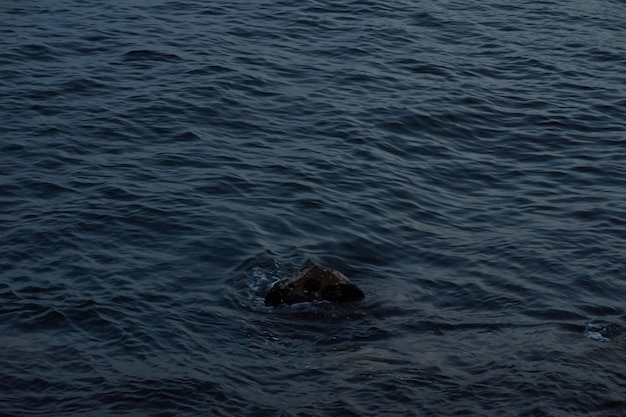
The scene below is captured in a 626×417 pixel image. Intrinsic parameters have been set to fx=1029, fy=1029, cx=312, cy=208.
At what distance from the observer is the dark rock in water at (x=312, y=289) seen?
41.2 feet

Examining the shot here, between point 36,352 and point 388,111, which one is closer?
point 36,352

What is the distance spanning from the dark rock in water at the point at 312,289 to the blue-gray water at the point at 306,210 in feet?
0.56

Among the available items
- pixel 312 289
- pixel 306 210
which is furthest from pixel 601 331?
pixel 306 210

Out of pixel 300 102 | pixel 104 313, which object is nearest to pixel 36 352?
pixel 104 313

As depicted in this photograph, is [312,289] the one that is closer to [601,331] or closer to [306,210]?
[306,210]

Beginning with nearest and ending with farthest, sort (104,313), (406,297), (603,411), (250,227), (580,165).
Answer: (603,411) → (104,313) → (406,297) → (250,227) → (580,165)

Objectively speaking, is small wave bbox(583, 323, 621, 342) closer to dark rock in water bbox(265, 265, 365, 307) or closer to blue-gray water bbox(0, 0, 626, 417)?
blue-gray water bbox(0, 0, 626, 417)

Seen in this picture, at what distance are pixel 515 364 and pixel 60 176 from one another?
26.3ft

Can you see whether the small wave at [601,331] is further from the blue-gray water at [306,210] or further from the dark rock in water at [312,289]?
the dark rock in water at [312,289]

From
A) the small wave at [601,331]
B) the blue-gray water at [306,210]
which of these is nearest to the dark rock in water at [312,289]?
the blue-gray water at [306,210]

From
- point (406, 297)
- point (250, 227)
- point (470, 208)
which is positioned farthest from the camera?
point (470, 208)

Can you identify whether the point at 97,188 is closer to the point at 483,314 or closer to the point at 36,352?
the point at 36,352

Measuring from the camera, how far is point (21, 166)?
53.3 ft

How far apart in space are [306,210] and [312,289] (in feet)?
10.2
